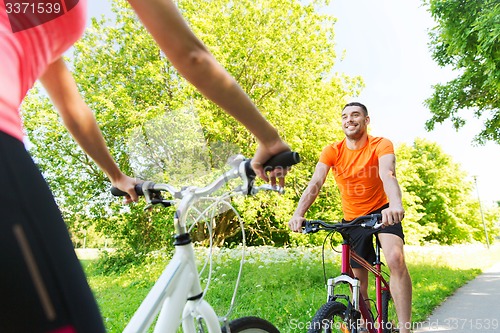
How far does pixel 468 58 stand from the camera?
1410cm

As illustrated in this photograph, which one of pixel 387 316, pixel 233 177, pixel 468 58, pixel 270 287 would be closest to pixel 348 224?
pixel 387 316

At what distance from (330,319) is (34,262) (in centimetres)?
245

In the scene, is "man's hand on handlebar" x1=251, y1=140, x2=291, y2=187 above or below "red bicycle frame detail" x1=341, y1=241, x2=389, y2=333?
above

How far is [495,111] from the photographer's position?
17.3 m

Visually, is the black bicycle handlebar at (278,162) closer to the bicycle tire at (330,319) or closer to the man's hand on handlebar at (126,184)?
the man's hand on handlebar at (126,184)

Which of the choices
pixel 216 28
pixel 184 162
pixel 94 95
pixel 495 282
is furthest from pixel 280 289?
pixel 216 28

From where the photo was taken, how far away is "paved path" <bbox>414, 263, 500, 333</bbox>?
5320 mm

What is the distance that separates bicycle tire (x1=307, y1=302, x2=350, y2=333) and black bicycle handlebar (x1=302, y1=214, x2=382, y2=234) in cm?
43

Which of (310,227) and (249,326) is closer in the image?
(249,326)

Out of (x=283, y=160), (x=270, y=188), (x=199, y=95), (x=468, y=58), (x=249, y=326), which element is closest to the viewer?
(x=283, y=160)

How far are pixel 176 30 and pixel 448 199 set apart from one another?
4197 cm

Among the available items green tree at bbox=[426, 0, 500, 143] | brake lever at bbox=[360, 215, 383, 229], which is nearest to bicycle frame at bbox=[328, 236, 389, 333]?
brake lever at bbox=[360, 215, 383, 229]

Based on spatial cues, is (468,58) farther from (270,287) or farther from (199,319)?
(199,319)

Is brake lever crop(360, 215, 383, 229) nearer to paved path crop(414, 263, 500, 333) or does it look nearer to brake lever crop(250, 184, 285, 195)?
brake lever crop(250, 184, 285, 195)
